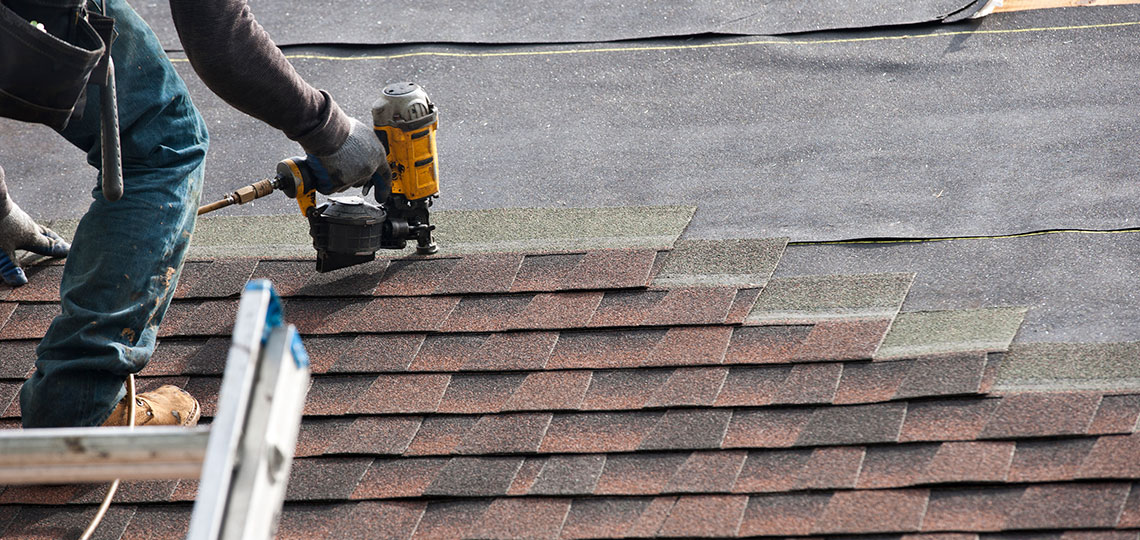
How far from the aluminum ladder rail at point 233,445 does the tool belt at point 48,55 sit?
4.50 ft

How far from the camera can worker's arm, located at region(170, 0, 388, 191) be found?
280cm

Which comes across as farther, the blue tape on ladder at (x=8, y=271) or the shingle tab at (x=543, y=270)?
the blue tape on ladder at (x=8, y=271)

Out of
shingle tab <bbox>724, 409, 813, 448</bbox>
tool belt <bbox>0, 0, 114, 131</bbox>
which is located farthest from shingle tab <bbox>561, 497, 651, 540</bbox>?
tool belt <bbox>0, 0, 114, 131</bbox>

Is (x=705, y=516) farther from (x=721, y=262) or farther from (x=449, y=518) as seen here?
(x=721, y=262)

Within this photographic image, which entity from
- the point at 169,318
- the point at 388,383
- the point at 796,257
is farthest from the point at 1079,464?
the point at 169,318

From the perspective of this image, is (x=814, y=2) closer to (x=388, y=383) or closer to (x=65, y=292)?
(x=388, y=383)

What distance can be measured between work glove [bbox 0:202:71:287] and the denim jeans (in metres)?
0.60

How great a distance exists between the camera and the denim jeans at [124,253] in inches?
113

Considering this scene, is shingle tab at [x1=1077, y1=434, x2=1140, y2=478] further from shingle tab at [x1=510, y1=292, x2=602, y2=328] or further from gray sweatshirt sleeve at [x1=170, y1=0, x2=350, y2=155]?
gray sweatshirt sleeve at [x1=170, y1=0, x2=350, y2=155]

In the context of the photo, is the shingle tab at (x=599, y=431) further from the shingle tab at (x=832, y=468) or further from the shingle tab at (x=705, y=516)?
the shingle tab at (x=832, y=468)

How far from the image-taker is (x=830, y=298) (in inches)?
115

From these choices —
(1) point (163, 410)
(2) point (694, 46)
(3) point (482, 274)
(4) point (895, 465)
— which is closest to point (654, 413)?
(4) point (895, 465)

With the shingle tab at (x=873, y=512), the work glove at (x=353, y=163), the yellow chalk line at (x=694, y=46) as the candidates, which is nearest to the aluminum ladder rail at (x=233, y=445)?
the shingle tab at (x=873, y=512)

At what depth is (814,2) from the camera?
4758 mm
